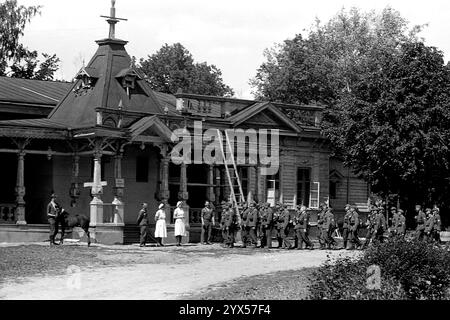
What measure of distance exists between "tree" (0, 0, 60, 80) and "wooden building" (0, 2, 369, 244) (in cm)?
1134

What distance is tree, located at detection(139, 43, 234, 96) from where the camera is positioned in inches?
2783

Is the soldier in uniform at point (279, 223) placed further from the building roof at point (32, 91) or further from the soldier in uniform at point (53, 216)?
the building roof at point (32, 91)

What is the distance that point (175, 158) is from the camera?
113ft

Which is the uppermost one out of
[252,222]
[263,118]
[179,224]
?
[263,118]

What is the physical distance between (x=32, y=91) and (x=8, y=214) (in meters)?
7.49

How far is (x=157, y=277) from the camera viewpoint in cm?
2062

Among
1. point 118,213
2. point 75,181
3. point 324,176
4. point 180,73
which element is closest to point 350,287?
point 118,213

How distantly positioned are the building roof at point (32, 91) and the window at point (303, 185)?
11.6 meters

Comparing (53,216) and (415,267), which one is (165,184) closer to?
(53,216)

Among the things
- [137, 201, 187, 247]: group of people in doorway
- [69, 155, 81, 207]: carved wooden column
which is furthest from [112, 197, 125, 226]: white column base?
[69, 155, 81, 207]: carved wooden column

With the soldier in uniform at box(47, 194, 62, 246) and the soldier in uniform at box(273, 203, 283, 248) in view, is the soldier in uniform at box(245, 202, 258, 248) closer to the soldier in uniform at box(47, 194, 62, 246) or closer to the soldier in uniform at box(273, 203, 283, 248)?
the soldier in uniform at box(273, 203, 283, 248)

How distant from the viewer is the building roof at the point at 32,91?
117 ft
